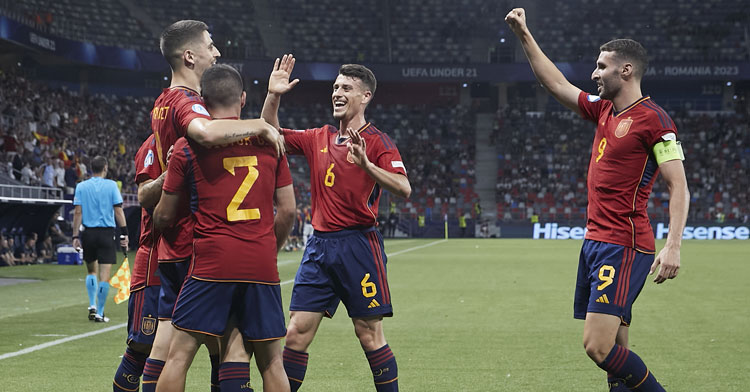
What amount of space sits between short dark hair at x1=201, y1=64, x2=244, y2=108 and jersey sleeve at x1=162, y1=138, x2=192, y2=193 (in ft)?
0.91

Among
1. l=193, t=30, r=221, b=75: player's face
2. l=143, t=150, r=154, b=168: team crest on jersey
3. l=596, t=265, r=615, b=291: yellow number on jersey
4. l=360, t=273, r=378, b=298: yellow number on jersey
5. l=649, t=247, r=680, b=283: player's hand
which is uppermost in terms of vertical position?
l=193, t=30, r=221, b=75: player's face

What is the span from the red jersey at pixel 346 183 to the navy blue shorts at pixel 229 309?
4.68 ft

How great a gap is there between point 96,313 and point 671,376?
7.14 metres

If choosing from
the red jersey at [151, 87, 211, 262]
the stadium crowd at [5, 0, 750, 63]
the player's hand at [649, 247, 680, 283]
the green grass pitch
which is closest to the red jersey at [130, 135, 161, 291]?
the red jersey at [151, 87, 211, 262]

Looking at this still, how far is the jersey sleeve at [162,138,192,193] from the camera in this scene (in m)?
4.55

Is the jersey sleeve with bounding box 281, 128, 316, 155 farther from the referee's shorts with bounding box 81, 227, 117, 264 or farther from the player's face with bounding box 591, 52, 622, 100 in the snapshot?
the referee's shorts with bounding box 81, 227, 117, 264

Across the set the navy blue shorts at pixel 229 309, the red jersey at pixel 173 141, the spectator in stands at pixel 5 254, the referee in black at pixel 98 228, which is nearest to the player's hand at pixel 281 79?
the red jersey at pixel 173 141

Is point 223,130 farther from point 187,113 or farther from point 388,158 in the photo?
point 388,158

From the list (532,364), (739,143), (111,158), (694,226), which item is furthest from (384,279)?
(739,143)

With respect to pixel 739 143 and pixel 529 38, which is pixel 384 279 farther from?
pixel 739 143

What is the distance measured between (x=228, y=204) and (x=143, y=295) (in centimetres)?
115

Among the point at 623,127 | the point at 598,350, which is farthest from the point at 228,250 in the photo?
the point at 623,127

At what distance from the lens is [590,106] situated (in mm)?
6004

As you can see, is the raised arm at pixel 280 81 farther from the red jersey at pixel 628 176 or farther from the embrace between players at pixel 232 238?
the red jersey at pixel 628 176
